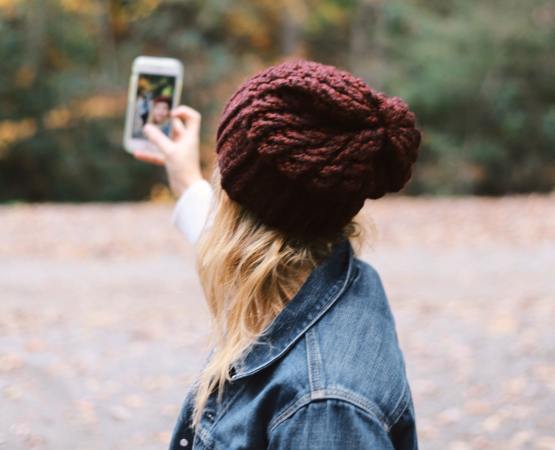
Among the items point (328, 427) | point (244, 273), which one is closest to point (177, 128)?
point (244, 273)

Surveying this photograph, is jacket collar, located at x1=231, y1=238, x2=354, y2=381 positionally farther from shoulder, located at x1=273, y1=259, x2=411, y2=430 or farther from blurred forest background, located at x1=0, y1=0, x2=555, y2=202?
blurred forest background, located at x1=0, y1=0, x2=555, y2=202

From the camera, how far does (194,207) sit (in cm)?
232

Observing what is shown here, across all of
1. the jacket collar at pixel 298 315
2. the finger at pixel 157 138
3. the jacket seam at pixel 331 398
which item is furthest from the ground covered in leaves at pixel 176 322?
the finger at pixel 157 138

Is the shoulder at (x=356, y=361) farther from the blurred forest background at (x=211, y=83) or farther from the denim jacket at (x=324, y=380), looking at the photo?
the blurred forest background at (x=211, y=83)

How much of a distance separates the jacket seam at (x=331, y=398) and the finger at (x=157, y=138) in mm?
1160

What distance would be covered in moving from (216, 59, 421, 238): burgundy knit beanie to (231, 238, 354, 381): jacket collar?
0.10 m

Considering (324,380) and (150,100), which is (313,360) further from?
(150,100)

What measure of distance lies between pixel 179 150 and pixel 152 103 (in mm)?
192

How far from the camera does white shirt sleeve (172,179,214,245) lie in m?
2.30

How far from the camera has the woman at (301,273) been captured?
4.79 feet

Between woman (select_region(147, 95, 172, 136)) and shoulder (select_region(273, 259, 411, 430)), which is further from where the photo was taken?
woman (select_region(147, 95, 172, 136))

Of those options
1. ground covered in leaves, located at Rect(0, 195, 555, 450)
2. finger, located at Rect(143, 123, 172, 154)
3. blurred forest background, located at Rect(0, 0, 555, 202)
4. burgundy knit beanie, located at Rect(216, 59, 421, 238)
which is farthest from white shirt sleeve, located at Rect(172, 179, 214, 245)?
blurred forest background, located at Rect(0, 0, 555, 202)

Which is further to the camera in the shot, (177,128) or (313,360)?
(177,128)

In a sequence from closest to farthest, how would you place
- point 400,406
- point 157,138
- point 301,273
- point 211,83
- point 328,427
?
point 328,427, point 400,406, point 301,273, point 157,138, point 211,83
